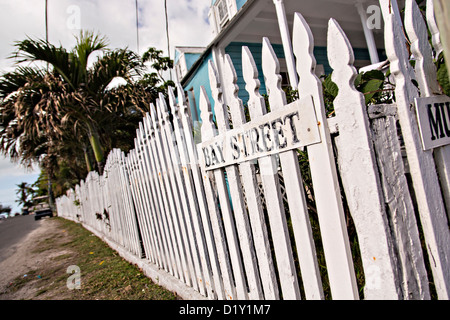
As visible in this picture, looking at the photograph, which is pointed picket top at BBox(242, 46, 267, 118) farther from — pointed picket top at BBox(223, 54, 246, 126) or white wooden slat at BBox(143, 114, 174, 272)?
white wooden slat at BBox(143, 114, 174, 272)

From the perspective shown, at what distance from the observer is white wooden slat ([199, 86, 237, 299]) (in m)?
1.99

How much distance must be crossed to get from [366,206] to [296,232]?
0.37 metres

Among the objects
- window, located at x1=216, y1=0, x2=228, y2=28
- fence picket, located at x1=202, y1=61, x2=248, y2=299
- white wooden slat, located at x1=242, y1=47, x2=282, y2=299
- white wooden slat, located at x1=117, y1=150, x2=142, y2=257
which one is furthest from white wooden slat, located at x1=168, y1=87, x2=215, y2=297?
window, located at x1=216, y1=0, x2=228, y2=28

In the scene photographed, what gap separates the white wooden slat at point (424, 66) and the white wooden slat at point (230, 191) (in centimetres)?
94

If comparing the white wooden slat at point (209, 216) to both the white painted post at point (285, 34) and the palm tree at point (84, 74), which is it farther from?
the palm tree at point (84, 74)

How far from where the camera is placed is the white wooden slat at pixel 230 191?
1784mm

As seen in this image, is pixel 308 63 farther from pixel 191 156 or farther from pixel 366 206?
pixel 191 156

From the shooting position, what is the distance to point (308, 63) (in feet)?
4.15

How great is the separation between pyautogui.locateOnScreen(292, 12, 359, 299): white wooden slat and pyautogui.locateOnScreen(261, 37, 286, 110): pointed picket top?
11cm

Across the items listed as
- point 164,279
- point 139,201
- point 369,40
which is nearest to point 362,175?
point 164,279

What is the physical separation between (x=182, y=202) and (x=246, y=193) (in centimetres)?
93

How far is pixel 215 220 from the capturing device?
2.08 metres
